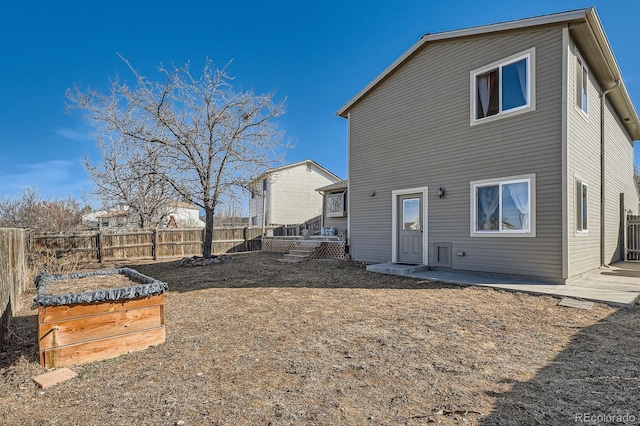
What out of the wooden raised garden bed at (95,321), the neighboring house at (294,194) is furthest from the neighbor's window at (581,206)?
the neighboring house at (294,194)

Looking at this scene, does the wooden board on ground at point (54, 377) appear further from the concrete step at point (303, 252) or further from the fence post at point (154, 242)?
the fence post at point (154, 242)

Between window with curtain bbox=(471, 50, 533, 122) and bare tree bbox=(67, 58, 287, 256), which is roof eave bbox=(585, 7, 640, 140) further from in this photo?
bare tree bbox=(67, 58, 287, 256)

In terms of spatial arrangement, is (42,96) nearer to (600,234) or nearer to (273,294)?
(273,294)

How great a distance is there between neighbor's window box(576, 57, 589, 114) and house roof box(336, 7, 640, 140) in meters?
0.34

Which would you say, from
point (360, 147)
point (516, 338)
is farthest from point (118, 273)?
point (360, 147)

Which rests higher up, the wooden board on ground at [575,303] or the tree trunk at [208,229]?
the tree trunk at [208,229]

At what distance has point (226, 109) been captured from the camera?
36.7 feet

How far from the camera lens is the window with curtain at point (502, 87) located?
746 cm

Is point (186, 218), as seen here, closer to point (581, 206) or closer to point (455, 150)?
point (455, 150)

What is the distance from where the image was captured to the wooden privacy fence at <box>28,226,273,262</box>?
12.6 meters

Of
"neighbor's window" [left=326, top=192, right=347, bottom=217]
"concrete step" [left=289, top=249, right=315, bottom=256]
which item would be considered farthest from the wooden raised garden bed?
"neighbor's window" [left=326, top=192, right=347, bottom=217]

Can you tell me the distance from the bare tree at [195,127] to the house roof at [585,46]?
11.2ft

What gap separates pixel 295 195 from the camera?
2409cm

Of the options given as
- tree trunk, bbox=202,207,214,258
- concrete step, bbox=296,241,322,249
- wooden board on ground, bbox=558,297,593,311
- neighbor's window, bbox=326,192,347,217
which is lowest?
wooden board on ground, bbox=558,297,593,311
